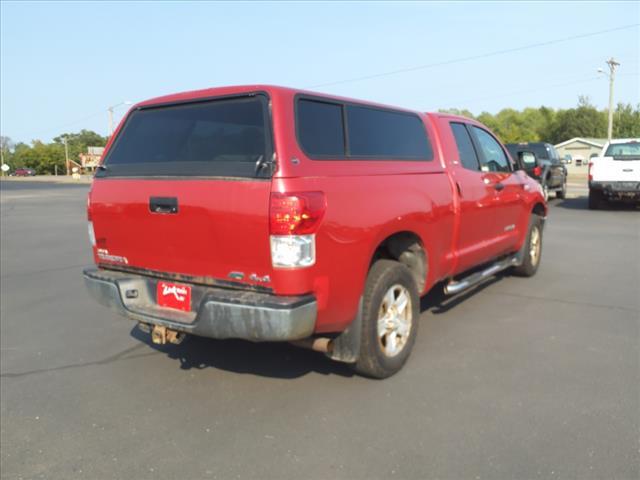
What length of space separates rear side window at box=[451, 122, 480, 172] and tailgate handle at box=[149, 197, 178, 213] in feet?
8.88

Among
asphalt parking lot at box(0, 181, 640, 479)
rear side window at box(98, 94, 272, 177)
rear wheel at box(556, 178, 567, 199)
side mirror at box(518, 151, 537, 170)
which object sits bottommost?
asphalt parking lot at box(0, 181, 640, 479)

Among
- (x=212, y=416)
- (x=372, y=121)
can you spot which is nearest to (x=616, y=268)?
(x=372, y=121)

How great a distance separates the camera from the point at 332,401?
3486 mm

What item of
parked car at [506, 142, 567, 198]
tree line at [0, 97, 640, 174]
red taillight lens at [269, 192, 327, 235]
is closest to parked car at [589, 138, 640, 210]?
parked car at [506, 142, 567, 198]

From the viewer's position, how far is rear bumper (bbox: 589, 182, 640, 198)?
13.6 m

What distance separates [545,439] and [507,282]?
379cm

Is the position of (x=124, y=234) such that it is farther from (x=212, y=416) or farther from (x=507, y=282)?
(x=507, y=282)

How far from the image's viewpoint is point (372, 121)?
4070mm

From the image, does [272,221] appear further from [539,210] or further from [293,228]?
[539,210]

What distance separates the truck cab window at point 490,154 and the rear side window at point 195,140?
2786 mm

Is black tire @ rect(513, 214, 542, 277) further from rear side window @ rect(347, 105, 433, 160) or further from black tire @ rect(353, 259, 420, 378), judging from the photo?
black tire @ rect(353, 259, 420, 378)

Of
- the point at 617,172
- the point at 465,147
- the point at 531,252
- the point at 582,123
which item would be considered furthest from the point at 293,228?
the point at 582,123

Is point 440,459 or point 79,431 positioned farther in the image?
point 79,431

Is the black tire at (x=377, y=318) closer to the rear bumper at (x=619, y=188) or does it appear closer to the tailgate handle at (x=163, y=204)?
the tailgate handle at (x=163, y=204)
